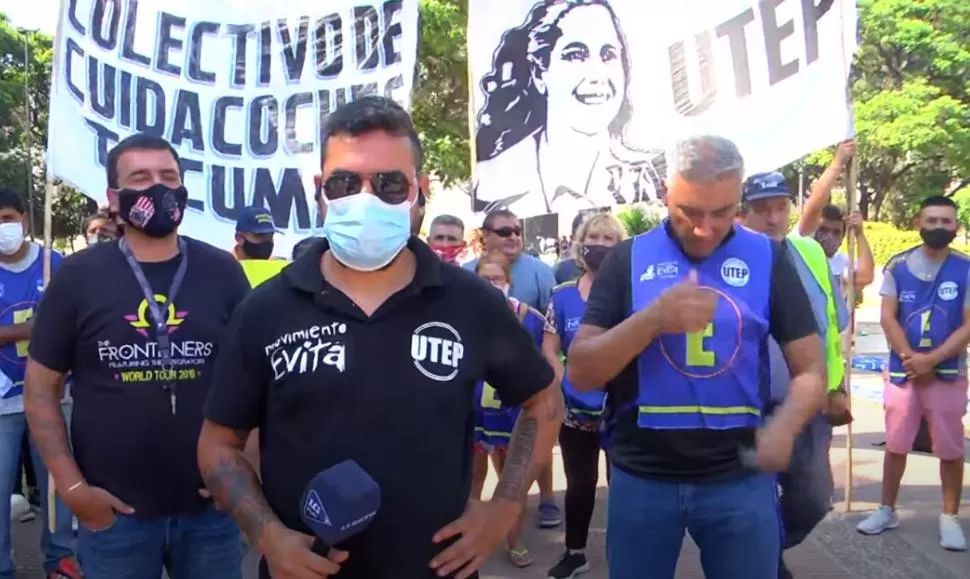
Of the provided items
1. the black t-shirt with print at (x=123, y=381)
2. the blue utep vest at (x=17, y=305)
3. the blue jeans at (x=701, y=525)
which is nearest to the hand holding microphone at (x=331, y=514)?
the black t-shirt with print at (x=123, y=381)

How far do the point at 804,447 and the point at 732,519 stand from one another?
987 mm

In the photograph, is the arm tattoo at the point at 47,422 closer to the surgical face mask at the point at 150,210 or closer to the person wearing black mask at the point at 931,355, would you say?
the surgical face mask at the point at 150,210

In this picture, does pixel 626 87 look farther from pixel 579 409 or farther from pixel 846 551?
pixel 846 551

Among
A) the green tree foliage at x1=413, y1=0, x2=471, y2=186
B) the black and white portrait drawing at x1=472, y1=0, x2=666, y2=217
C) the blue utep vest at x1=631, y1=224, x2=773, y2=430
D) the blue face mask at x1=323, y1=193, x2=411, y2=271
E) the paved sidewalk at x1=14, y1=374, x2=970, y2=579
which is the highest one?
the green tree foliage at x1=413, y1=0, x2=471, y2=186

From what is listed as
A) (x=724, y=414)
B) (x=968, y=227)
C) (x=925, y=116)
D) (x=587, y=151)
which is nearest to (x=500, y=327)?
(x=724, y=414)

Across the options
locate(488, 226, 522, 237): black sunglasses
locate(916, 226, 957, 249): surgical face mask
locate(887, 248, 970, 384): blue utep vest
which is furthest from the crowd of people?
locate(887, 248, 970, 384): blue utep vest

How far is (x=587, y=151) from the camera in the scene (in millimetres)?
6023

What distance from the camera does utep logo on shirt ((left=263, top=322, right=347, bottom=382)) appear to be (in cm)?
196

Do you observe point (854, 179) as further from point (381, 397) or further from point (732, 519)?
point (381, 397)

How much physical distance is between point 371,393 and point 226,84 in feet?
14.6

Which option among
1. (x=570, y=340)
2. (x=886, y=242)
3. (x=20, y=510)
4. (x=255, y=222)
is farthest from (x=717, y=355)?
(x=886, y=242)

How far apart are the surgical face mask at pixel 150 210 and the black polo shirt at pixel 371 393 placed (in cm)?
108

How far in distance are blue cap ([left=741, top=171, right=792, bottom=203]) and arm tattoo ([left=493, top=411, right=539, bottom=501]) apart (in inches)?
87.7

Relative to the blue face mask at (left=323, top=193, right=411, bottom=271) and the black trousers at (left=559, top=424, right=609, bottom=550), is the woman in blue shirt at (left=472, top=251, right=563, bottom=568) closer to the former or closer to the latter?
the black trousers at (left=559, top=424, right=609, bottom=550)
